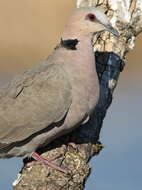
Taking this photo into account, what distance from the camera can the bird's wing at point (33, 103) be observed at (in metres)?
7.43

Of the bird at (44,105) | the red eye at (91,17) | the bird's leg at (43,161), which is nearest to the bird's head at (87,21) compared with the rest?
the red eye at (91,17)

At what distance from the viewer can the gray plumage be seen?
7.42 m

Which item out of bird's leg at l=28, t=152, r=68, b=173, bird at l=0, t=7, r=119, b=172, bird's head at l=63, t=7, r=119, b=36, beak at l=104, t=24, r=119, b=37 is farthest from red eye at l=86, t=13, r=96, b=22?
bird's leg at l=28, t=152, r=68, b=173

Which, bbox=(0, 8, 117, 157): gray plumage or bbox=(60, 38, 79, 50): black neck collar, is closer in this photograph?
bbox=(0, 8, 117, 157): gray plumage

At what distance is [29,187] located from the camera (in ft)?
22.9

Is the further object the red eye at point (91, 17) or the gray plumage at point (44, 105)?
the red eye at point (91, 17)

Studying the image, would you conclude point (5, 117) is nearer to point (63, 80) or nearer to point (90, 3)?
point (63, 80)

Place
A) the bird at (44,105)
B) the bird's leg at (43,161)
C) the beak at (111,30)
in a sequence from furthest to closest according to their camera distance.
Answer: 1. the beak at (111,30)
2. the bird at (44,105)
3. the bird's leg at (43,161)

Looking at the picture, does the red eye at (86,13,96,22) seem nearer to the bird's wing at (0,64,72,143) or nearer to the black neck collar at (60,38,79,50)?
the black neck collar at (60,38,79,50)

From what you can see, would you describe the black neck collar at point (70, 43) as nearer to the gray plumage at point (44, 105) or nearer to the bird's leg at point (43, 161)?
the gray plumage at point (44, 105)

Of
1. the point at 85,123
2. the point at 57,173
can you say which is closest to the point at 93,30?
the point at 85,123

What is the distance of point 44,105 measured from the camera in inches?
293

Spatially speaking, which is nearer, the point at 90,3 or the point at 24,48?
the point at 90,3

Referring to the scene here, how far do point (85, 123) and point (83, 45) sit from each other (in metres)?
0.55
